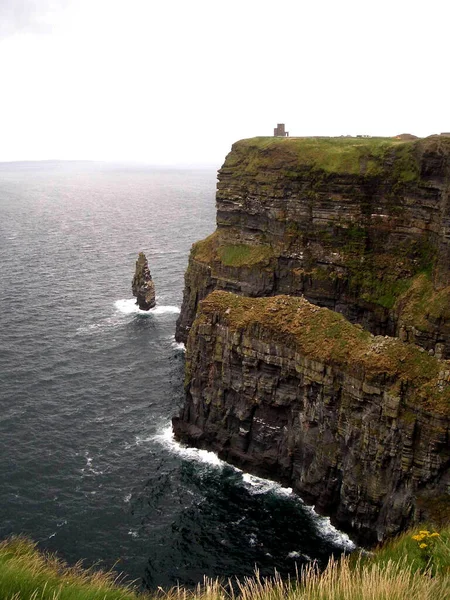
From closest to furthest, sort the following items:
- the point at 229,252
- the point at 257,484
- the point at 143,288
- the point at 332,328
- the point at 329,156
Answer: the point at 332,328 → the point at 257,484 → the point at 329,156 → the point at 229,252 → the point at 143,288

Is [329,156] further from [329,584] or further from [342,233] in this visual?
[329,584]

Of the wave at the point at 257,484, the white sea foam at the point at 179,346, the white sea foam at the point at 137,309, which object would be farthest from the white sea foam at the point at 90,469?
the white sea foam at the point at 137,309

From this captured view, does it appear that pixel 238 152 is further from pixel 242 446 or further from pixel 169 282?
pixel 242 446

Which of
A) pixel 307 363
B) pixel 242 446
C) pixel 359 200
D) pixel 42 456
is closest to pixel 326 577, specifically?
pixel 307 363

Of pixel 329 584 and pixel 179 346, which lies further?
pixel 179 346

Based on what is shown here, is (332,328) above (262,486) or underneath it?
above

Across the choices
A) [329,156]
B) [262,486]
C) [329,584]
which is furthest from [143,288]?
[329,584]

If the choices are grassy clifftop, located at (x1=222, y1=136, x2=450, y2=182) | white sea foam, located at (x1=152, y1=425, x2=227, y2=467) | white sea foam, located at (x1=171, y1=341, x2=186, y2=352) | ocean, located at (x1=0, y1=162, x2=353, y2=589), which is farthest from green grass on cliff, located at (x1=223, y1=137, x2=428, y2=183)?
white sea foam, located at (x1=152, y1=425, x2=227, y2=467)
